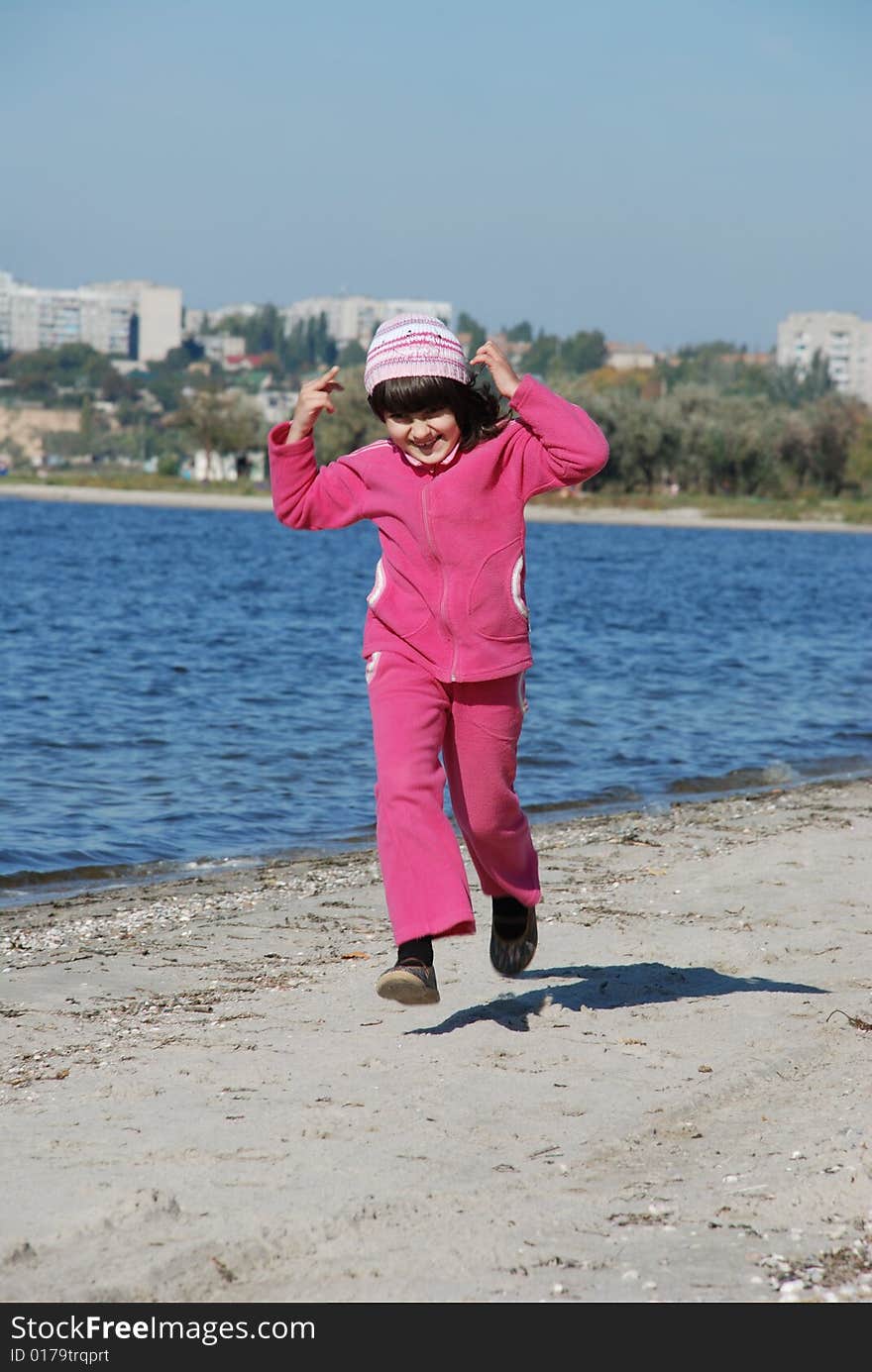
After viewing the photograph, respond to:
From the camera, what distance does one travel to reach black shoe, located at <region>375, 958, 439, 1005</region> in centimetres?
470

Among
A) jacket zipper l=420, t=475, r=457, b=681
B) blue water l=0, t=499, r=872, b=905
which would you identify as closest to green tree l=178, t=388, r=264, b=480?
blue water l=0, t=499, r=872, b=905

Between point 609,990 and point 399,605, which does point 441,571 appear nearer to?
point 399,605

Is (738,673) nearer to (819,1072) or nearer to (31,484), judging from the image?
(819,1072)

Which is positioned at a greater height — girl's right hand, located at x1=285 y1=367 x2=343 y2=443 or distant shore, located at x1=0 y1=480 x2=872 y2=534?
girl's right hand, located at x1=285 y1=367 x2=343 y2=443

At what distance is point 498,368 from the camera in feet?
15.0

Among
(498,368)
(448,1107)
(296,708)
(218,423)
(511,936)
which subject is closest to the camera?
(448,1107)

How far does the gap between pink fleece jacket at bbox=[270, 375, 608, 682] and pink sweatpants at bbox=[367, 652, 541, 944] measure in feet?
0.34

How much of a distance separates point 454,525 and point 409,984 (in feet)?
4.20

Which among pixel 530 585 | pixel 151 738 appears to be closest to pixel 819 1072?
pixel 151 738

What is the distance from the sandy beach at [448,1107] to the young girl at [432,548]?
0.55m

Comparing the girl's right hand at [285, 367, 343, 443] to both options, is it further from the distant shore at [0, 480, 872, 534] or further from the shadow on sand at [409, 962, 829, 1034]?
the distant shore at [0, 480, 872, 534]

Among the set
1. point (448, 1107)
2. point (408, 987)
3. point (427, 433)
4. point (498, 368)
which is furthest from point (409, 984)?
point (498, 368)

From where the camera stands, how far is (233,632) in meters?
26.8
